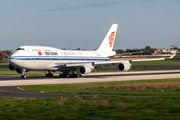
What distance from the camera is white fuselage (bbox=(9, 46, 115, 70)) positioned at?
53719 millimetres

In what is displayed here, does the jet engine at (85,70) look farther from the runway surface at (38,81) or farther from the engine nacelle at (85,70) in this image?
the runway surface at (38,81)

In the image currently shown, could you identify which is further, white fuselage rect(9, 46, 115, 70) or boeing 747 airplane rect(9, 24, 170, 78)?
boeing 747 airplane rect(9, 24, 170, 78)

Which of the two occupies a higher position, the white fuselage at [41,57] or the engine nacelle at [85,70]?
the white fuselage at [41,57]

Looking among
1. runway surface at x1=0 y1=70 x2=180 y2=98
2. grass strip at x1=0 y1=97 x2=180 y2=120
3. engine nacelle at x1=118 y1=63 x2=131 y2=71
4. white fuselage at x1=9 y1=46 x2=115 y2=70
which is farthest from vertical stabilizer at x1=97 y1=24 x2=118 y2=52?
grass strip at x1=0 y1=97 x2=180 y2=120

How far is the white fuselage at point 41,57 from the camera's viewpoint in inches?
2115

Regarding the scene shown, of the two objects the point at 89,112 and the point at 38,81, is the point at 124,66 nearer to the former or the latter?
the point at 38,81

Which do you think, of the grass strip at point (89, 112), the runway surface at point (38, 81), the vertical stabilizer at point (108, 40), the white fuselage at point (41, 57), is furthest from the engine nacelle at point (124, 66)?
the grass strip at point (89, 112)

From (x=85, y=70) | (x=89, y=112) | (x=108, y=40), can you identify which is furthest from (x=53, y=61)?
(x=89, y=112)

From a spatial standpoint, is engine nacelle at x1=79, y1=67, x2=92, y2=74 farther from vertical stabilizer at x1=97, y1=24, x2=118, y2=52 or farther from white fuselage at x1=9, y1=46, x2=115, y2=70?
vertical stabilizer at x1=97, y1=24, x2=118, y2=52

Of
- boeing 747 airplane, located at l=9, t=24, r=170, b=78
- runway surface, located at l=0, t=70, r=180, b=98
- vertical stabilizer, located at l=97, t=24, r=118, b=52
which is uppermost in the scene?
vertical stabilizer, located at l=97, t=24, r=118, b=52

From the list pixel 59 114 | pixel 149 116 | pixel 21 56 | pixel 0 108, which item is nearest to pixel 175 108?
pixel 149 116

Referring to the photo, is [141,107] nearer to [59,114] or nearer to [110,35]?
[59,114]

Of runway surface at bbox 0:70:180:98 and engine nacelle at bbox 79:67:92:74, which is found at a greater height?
engine nacelle at bbox 79:67:92:74

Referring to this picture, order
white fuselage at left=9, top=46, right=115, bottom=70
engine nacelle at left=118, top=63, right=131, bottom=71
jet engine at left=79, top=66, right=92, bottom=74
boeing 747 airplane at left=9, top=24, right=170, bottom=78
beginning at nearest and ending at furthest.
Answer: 1. white fuselage at left=9, top=46, right=115, bottom=70
2. boeing 747 airplane at left=9, top=24, right=170, bottom=78
3. jet engine at left=79, top=66, right=92, bottom=74
4. engine nacelle at left=118, top=63, right=131, bottom=71
